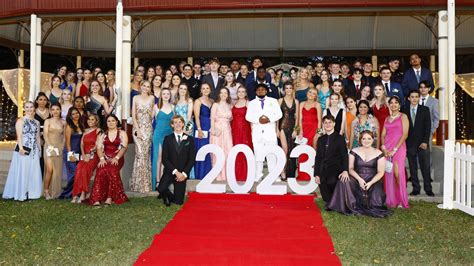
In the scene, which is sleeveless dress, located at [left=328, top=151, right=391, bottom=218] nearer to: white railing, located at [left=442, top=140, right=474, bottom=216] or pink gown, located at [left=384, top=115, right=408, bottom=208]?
pink gown, located at [left=384, top=115, right=408, bottom=208]

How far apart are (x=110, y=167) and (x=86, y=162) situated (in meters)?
0.50

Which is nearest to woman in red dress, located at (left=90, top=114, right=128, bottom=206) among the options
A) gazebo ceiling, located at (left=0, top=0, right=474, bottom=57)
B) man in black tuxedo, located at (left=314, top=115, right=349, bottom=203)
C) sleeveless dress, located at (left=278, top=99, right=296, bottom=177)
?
sleeveless dress, located at (left=278, top=99, right=296, bottom=177)

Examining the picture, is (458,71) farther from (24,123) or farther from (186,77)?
(24,123)

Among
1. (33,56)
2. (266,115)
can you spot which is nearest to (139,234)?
(266,115)

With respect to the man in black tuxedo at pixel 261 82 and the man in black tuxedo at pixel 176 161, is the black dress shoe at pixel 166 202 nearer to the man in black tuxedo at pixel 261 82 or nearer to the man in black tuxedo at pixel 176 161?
the man in black tuxedo at pixel 176 161

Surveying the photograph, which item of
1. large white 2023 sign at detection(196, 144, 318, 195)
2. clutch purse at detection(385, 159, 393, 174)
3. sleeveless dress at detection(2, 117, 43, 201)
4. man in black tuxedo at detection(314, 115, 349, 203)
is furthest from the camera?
sleeveless dress at detection(2, 117, 43, 201)

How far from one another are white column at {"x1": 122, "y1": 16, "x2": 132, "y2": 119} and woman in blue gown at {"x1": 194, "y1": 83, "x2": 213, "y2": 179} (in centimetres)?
146

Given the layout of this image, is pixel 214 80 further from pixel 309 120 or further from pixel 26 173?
pixel 26 173

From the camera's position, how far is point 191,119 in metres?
9.42

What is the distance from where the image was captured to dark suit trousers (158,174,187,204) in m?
8.39

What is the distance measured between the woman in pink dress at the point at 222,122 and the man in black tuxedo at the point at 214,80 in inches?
29.2

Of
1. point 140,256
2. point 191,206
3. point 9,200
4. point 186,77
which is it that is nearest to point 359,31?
point 186,77

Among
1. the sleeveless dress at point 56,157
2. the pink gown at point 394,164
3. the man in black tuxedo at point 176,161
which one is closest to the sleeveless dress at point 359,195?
the pink gown at point 394,164

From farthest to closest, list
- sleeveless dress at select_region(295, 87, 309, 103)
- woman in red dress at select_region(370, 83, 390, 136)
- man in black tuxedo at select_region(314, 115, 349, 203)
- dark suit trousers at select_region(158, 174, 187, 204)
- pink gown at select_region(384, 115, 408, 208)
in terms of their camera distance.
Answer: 1. sleeveless dress at select_region(295, 87, 309, 103)
2. woman in red dress at select_region(370, 83, 390, 136)
3. dark suit trousers at select_region(158, 174, 187, 204)
4. pink gown at select_region(384, 115, 408, 208)
5. man in black tuxedo at select_region(314, 115, 349, 203)
